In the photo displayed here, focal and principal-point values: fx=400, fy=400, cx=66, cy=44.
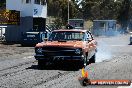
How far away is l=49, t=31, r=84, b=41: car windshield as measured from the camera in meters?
16.6

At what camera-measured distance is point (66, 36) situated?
16.7 metres

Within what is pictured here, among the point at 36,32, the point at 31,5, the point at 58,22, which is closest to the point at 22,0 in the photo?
the point at 31,5

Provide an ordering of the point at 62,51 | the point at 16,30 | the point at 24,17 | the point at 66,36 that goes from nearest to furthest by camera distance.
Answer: the point at 62,51
the point at 66,36
the point at 16,30
the point at 24,17

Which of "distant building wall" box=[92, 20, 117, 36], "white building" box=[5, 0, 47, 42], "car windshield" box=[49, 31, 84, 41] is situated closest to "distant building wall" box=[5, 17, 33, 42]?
"white building" box=[5, 0, 47, 42]

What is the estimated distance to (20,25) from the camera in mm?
41625

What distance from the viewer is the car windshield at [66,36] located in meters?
16.6

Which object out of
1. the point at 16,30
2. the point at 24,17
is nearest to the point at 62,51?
the point at 16,30

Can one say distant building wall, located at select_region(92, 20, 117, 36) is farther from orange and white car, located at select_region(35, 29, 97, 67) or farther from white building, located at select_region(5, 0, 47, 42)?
orange and white car, located at select_region(35, 29, 97, 67)

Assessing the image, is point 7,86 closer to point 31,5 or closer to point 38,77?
point 38,77

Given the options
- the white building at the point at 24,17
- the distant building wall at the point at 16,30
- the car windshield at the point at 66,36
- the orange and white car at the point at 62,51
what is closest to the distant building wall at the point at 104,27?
the white building at the point at 24,17

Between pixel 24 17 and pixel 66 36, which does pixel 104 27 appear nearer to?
pixel 24 17

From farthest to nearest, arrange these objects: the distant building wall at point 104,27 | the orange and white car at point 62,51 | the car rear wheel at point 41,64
→ the distant building wall at point 104,27 < the car rear wheel at point 41,64 < the orange and white car at point 62,51

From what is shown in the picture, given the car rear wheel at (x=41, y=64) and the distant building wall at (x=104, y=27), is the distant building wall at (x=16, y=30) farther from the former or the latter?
the car rear wheel at (x=41, y=64)

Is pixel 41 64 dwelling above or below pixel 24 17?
below
